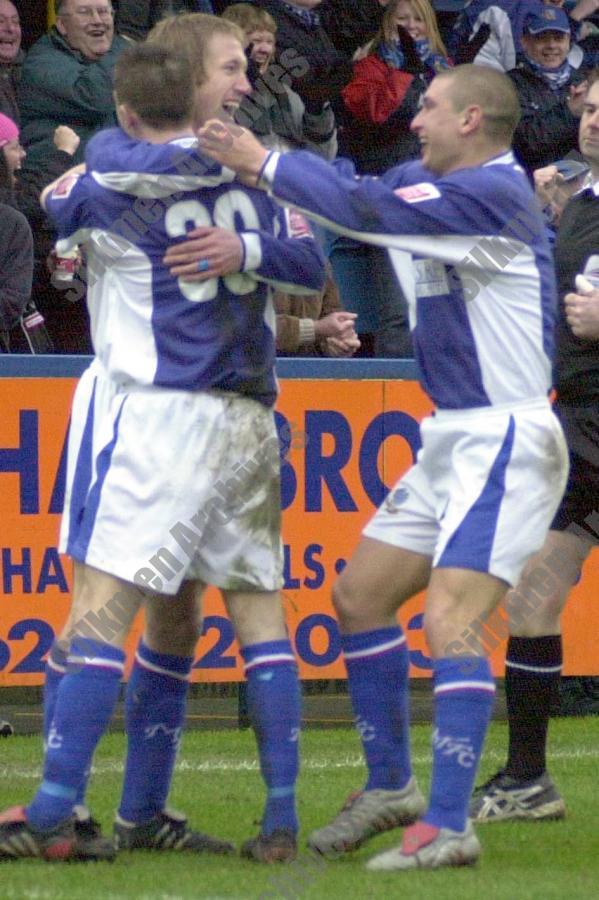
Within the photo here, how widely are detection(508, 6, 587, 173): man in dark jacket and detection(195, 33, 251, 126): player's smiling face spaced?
597 centimetres

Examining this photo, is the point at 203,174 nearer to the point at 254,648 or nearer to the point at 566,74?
the point at 254,648

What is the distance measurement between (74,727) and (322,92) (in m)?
6.11

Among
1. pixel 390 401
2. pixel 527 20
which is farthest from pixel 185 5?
pixel 390 401

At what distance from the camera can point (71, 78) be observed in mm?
9695

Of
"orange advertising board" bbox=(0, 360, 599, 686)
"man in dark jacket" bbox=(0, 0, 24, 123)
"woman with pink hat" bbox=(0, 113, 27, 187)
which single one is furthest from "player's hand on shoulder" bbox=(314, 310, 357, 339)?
"man in dark jacket" bbox=(0, 0, 24, 123)

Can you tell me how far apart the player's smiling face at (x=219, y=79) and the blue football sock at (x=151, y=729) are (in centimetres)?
→ 151

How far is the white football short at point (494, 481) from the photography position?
500cm

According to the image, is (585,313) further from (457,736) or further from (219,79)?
(457,736)

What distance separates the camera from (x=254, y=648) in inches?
201

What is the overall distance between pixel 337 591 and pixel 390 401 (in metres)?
3.15

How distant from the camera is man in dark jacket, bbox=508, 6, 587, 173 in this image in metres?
11.0

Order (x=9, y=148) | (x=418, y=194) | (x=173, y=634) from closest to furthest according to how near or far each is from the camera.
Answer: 1. (x=418, y=194)
2. (x=173, y=634)
3. (x=9, y=148)

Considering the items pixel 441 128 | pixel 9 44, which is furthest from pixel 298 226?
pixel 9 44

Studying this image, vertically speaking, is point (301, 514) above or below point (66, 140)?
below
